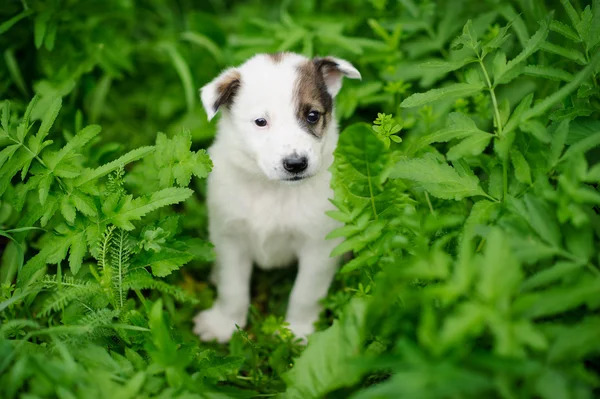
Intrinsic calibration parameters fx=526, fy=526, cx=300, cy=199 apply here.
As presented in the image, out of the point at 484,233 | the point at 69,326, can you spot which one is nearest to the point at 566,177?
the point at 484,233

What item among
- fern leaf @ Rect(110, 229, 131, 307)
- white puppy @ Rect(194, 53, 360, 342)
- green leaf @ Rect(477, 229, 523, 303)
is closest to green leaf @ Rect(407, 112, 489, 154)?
white puppy @ Rect(194, 53, 360, 342)

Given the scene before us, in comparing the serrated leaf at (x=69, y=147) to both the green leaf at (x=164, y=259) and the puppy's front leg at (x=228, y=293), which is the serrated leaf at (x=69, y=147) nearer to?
the green leaf at (x=164, y=259)

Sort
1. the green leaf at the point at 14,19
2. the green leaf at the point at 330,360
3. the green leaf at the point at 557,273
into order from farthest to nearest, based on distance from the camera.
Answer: the green leaf at the point at 14,19 → the green leaf at the point at 330,360 → the green leaf at the point at 557,273

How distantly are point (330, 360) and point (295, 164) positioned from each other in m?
1.10

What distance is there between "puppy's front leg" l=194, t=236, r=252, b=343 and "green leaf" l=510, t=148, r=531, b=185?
6.01 ft

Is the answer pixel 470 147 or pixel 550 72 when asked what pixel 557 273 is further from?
pixel 550 72

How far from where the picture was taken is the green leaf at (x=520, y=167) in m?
2.65

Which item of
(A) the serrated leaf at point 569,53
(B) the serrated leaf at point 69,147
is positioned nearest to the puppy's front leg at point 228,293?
(B) the serrated leaf at point 69,147

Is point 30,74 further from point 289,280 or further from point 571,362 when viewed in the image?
point 571,362

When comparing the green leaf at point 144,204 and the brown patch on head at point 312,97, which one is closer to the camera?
the green leaf at point 144,204

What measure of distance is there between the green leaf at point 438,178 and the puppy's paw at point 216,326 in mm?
1796

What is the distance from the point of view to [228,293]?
12.3ft

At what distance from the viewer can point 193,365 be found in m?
2.72

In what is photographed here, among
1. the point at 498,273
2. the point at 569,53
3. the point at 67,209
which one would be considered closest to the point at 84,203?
the point at 67,209
